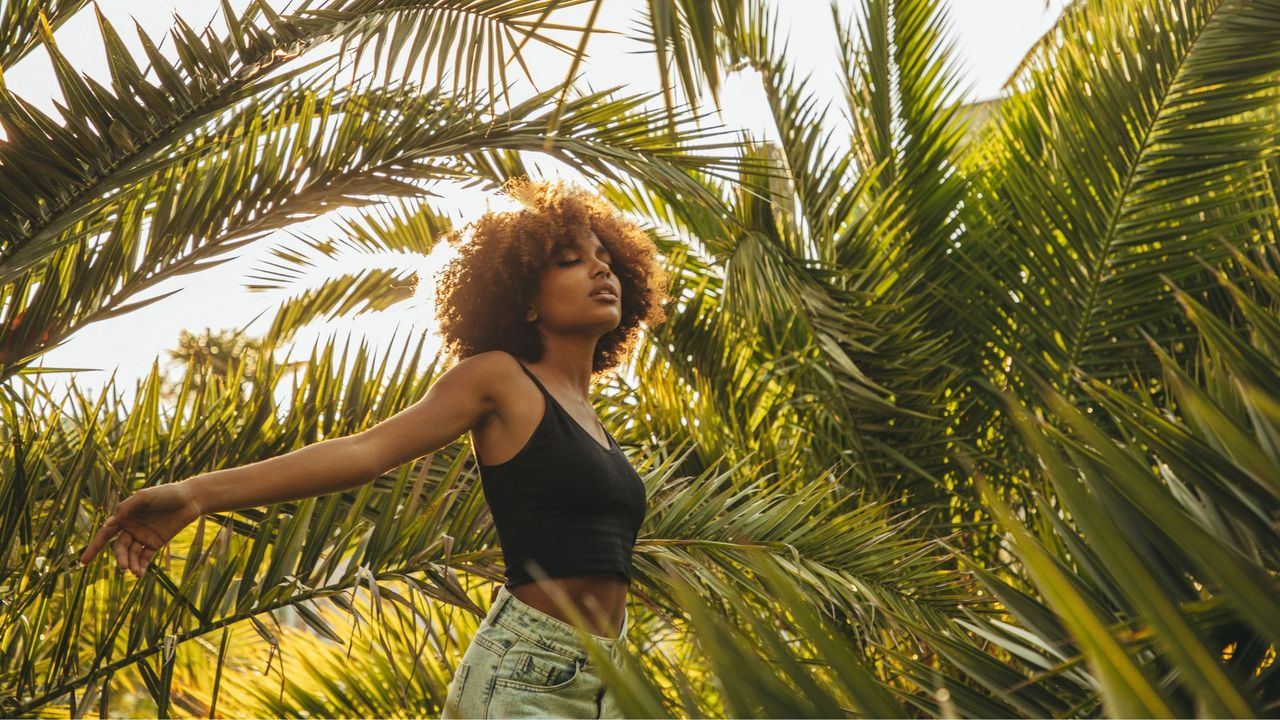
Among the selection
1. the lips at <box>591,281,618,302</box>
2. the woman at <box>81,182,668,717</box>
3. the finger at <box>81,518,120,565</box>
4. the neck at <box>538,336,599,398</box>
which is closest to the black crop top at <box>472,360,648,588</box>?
the woman at <box>81,182,668,717</box>

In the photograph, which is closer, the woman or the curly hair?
the woman

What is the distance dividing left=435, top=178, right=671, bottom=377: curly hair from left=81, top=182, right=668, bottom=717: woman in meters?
0.04

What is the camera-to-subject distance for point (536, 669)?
195 centimetres

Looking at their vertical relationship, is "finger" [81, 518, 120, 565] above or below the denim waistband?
above

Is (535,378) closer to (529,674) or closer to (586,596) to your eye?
(586,596)

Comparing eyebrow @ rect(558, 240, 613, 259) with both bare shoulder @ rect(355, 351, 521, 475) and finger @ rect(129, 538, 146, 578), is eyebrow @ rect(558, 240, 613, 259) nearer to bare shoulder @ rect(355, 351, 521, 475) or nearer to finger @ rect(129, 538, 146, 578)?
bare shoulder @ rect(355, 351, 521, 475)

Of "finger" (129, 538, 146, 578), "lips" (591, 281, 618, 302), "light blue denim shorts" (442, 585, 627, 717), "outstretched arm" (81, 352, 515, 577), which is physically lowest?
"light blue denim shorts" (442, 585, 627, 717)

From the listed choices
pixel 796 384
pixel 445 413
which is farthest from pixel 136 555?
pixel 796 384

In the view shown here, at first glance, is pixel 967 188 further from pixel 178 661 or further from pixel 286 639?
pixel 178 661

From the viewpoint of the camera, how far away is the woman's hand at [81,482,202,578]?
1.65 meters

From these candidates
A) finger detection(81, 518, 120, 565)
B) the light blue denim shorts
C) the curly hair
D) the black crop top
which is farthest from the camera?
the curly hair

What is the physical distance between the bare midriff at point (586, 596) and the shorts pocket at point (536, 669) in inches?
2.5

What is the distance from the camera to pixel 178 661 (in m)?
4.38

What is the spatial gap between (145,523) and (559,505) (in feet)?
2.27
